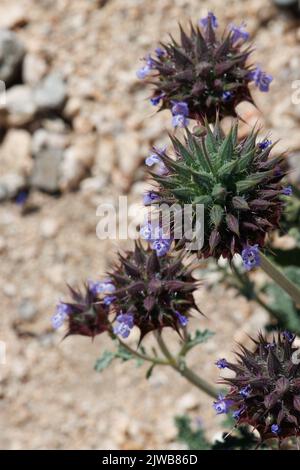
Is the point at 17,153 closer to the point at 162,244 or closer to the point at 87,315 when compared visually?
the point at 87,315

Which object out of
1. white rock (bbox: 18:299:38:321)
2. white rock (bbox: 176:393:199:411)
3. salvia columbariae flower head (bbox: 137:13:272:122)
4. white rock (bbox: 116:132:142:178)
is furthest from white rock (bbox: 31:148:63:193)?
salvia columbariae flower head (bbox: 137:13:272:122)

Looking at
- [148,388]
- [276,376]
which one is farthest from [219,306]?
[276,376]

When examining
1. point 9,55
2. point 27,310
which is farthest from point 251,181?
point 9,55

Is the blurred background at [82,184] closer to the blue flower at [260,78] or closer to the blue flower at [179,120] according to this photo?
the blue flower at [260,78]

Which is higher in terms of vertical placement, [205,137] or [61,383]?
[205,137]

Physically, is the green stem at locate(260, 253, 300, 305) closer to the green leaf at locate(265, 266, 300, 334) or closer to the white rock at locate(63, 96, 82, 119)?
the green leaf at locate(265, 266, 300, 334)

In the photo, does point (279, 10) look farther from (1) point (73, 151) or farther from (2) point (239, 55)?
(2) point (239, 55)
